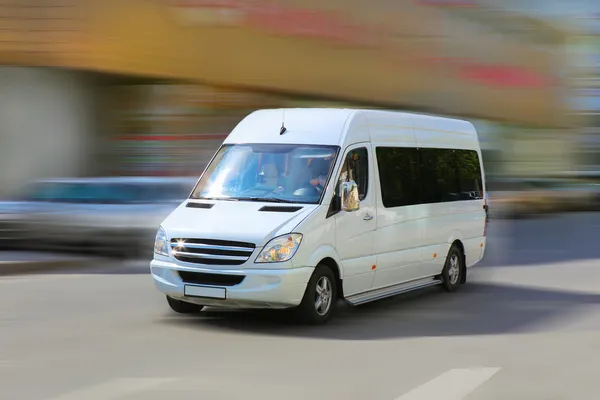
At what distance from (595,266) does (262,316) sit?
834 cm

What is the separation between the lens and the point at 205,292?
9531 mm

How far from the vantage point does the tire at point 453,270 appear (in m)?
12.8

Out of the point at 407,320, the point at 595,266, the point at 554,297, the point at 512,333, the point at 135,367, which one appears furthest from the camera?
the point at 595,266

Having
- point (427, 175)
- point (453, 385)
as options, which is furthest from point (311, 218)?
point (427, 175)

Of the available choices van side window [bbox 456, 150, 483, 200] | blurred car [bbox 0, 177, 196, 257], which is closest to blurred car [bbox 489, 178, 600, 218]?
blurred car [bbox 0, 177, 196, 257]

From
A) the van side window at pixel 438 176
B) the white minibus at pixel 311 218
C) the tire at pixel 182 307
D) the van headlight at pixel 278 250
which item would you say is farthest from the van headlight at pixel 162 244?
the van side window at pixel 438 176

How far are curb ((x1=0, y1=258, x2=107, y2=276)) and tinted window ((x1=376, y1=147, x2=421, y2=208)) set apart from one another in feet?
19.3

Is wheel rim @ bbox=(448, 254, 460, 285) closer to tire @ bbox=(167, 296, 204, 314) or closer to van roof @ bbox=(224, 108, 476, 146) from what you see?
van roof @ bbox=(224, 108, 476, 146)

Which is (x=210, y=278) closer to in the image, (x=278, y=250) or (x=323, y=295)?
(x=278, y=250)

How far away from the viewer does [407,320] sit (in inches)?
409

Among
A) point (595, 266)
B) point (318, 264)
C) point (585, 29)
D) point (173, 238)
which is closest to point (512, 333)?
point (318, 264)

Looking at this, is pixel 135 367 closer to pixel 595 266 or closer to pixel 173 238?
pixel 173 238

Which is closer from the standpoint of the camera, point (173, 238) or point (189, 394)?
point (189, 394)

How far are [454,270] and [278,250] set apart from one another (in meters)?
4.22
